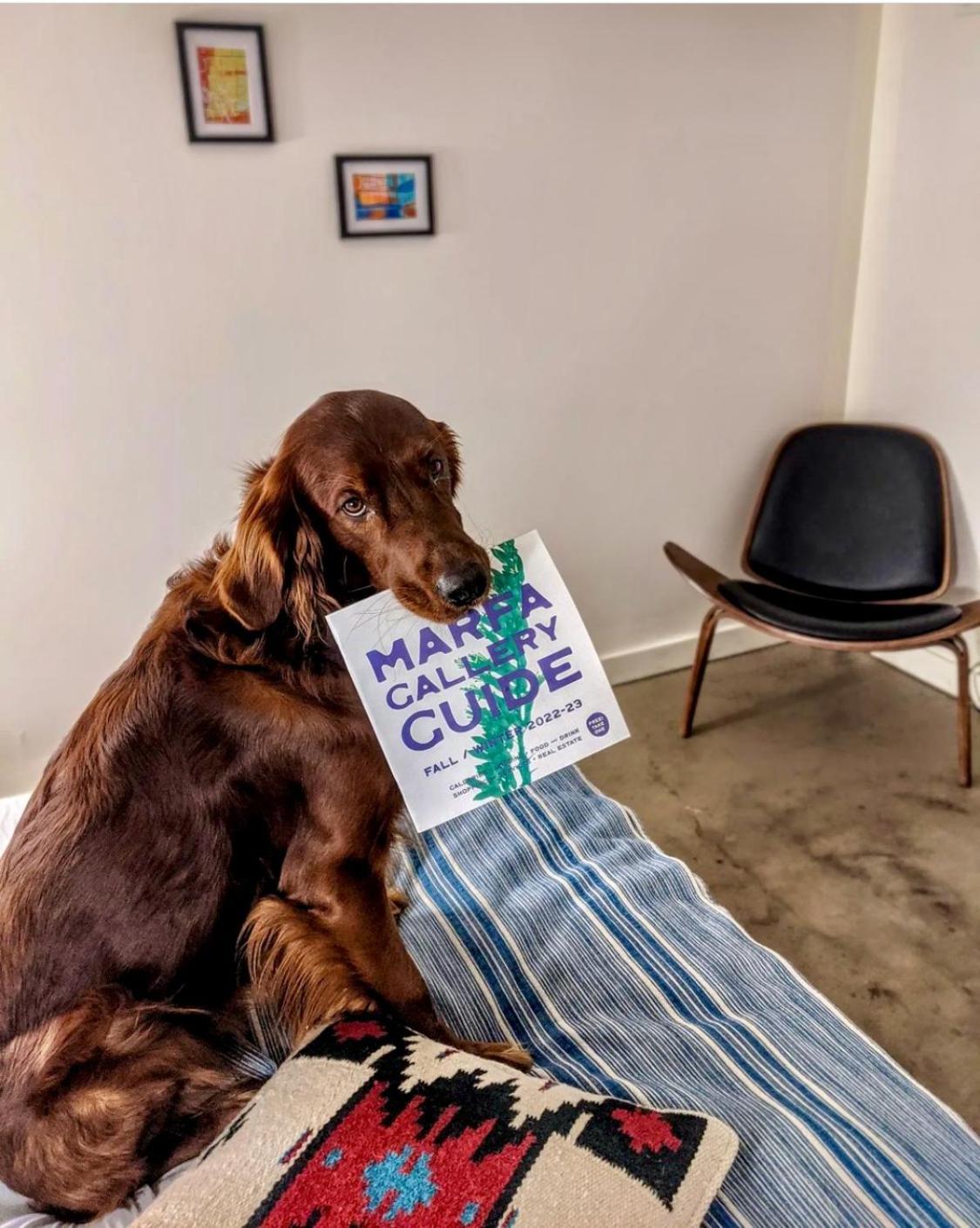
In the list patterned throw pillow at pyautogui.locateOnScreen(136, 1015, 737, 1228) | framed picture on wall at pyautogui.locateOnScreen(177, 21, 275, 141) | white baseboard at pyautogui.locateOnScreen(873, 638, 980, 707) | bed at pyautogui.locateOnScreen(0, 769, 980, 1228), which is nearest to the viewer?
patterned throw pillow at pyautogui.locateOnScreen(136, 1015, 737, 1228)

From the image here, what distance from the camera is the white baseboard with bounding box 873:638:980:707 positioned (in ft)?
9.98

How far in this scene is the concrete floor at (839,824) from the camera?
1972 mm

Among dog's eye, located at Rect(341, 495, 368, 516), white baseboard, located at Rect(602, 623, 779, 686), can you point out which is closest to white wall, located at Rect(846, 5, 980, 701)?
white baseboard, located at Rect(602, 623, 779, 686)

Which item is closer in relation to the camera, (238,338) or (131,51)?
(131,51)

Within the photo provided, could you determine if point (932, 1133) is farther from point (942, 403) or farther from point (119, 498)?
point (942, 403)

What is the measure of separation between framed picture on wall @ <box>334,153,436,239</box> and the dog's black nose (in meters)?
1.65

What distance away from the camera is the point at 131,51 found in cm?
212

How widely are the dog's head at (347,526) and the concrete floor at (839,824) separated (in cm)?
146

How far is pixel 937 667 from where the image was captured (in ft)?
10.4

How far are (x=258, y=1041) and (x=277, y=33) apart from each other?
2.30 m

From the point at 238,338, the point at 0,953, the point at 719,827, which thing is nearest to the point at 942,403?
the point at 719,827

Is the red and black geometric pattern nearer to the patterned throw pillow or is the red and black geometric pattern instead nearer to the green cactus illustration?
the patterned throw pillow

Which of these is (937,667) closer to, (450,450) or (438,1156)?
(450,450)

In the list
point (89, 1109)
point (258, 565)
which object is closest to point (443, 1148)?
point (89, 1109)
